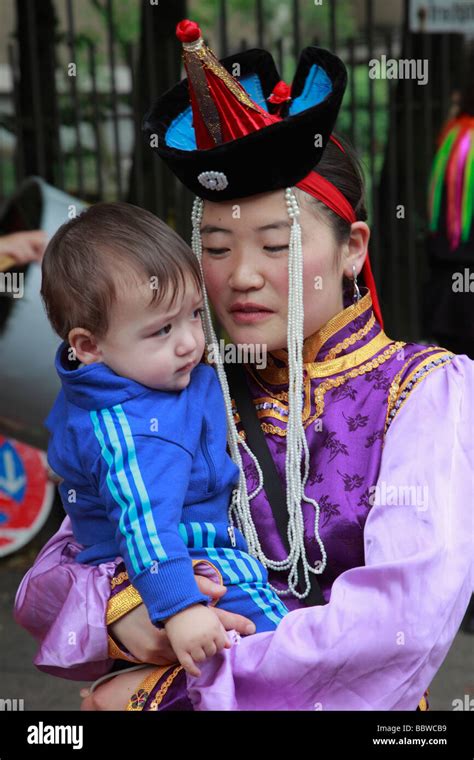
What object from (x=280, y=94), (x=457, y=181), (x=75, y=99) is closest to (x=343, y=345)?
(x=280, y=94)

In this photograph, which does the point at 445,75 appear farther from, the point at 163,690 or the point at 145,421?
the point at 163,690

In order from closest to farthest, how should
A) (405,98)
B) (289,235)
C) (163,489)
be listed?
(163,489) < (289,235) < (405,98)

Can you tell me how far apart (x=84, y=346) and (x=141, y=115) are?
11.8 feet

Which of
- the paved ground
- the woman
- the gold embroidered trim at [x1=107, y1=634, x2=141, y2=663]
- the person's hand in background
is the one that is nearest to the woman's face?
the woman

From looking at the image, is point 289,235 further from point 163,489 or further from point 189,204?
point 189,204

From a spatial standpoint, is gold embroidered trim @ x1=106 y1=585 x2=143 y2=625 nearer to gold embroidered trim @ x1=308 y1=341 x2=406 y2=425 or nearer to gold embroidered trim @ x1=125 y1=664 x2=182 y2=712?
gold embroidered trim @ x1=125 y1=664 x2=182 y2=712

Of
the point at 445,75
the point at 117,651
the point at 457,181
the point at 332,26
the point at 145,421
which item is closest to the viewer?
the point at 145,421

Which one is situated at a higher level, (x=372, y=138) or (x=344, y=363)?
(x=372, y=138)

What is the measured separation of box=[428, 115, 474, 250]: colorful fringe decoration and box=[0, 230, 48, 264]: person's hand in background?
71.9 inches

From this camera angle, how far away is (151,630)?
2.14m

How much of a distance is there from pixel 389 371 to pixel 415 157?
3707 millimetres

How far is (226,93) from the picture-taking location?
85.7 inches

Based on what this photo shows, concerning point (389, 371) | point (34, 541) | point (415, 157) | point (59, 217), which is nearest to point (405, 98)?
point (415, 157)

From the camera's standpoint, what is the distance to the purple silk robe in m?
2.04
